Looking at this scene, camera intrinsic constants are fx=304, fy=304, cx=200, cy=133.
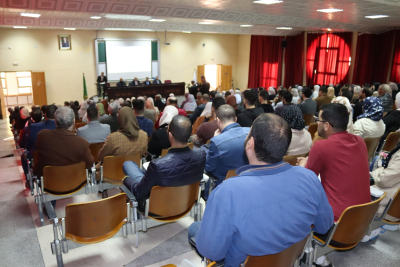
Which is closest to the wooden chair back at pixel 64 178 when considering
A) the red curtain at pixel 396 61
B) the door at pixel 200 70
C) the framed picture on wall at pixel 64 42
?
the framed picture on wall at pixel 64 42

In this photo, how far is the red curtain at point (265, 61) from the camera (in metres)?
15.6

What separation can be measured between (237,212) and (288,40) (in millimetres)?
15197

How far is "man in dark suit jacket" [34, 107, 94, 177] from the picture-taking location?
9.83ft

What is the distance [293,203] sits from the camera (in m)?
1.26

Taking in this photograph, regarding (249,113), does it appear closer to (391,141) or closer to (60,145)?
(391,141)

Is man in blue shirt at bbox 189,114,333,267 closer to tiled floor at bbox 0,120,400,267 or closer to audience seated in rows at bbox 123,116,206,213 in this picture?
audience seated in rows at bbox 123,116,206,213

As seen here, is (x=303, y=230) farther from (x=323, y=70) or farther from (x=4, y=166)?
(x=323, y=70)

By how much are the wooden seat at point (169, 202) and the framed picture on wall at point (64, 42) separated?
12.8 metres

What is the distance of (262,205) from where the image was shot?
4.00ft

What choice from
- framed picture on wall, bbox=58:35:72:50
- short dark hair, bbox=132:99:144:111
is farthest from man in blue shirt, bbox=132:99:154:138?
framed picture on wall, bbox=58:35:72:50

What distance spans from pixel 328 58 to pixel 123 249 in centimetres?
1335

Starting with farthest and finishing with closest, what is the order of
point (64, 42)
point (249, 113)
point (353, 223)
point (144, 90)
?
point (144, 90), point (64, 42), point (249, 113), point (353, 223)

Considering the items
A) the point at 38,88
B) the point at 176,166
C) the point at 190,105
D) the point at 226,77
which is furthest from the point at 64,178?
the point at 226,77

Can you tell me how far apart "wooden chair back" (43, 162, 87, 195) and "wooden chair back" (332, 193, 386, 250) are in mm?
2365
